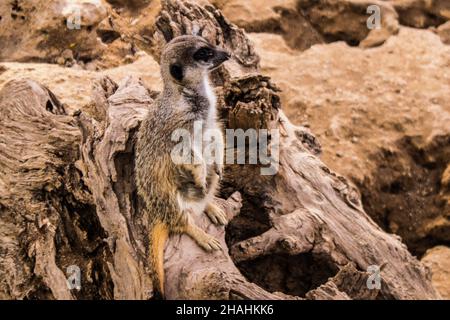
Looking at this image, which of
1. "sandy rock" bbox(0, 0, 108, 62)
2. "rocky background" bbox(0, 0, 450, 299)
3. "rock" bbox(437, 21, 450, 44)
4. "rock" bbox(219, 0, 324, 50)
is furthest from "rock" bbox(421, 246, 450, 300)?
"sandy rock" bbox(0, 0, 108, 62)

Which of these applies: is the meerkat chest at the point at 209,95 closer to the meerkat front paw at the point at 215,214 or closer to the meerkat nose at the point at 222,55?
the meerkat nose at the point at 222,55

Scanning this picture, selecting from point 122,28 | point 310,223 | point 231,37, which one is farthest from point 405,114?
point 122,28

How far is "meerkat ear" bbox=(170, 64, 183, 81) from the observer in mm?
2590

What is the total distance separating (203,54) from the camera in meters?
2.61

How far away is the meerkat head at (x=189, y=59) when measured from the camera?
8.50ft

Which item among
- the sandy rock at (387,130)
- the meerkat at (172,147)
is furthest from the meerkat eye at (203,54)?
the sandy rock at (387,130)

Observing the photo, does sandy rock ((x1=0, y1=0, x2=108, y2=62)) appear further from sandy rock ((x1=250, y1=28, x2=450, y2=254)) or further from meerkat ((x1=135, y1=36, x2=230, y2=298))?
meerkat ((x1=135, y1=36, x2=230, y2=298))

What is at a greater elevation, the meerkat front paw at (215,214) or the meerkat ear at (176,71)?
the meerkat ear at (176,71)

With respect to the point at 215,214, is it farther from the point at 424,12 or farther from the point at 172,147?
the point at 424,12

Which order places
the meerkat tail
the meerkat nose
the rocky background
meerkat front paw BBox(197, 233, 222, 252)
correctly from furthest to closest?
the rocky background → the meerkat nose → meerkat front paw BBox(197, 233, 222, 252) → the meerkat tail

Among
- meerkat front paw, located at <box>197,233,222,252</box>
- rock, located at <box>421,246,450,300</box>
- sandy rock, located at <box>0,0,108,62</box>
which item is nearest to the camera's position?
meerkat front paw, located at <box>197,233,222,252</box>

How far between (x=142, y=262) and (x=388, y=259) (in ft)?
3.49
